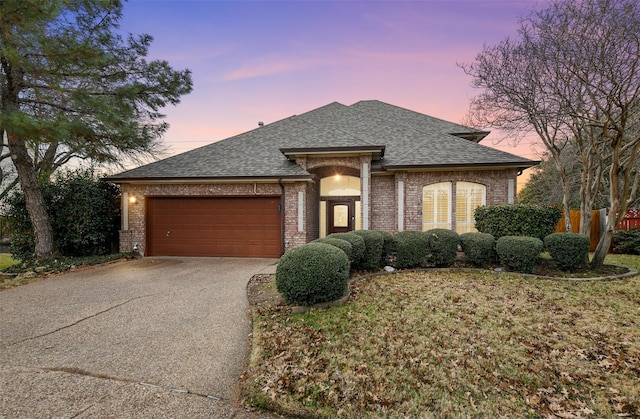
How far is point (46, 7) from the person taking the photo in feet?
22.3

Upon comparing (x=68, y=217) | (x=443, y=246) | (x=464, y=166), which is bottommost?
(x=443, y=246)

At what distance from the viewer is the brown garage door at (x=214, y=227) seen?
9961mm

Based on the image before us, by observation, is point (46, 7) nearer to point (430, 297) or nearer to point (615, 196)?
point (430, 297)

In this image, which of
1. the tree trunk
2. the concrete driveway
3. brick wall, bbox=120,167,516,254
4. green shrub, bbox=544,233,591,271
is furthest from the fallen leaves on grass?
the tree trunk

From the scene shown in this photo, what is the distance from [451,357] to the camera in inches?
123

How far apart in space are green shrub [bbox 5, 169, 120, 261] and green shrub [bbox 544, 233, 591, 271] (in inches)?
533

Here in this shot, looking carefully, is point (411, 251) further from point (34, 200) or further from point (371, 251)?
point (34, 200)

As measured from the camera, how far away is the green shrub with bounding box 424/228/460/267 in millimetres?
7230

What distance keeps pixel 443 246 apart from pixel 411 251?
0.83 metres

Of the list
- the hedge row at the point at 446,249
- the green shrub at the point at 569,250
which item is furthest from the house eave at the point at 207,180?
the green shrub at the point at 569,250

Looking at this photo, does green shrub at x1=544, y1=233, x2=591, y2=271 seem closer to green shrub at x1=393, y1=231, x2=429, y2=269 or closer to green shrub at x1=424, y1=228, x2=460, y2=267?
green shrub at x1=424, y1=228, x2=460, y2=267

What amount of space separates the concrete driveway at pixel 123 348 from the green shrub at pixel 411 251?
3.89m

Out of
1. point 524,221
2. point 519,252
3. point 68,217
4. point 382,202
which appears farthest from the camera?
point 382,202

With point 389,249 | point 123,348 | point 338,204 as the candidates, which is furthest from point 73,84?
point 389,249
